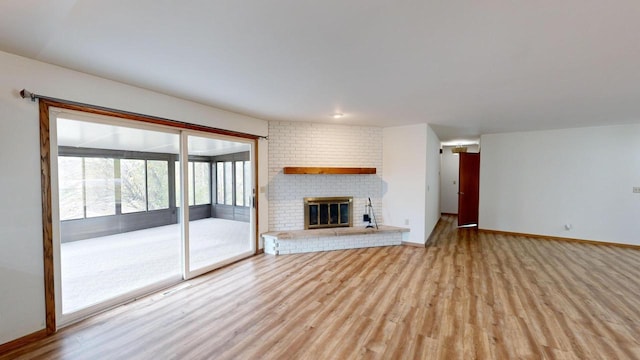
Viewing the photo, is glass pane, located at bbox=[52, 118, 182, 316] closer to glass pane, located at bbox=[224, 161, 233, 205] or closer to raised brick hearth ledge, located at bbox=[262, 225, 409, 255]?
glass pane, located at bbox=[224, 161, 233, 205]

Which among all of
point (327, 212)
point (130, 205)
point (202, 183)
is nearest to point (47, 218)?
point (130, 205)

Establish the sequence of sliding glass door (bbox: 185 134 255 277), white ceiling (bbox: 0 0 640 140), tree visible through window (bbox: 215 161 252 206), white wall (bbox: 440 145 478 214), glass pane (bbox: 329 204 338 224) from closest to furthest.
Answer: white ceiling (bbox: 0 0 640 140) < sliding glass door (bbox: 185 134 255 277) < tree visible through window (bbox: 215 161 252 206) < glass pane (bbox: 329 204 338 224) < white wall (bbox: 440 145 478 214)

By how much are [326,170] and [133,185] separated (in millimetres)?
2985

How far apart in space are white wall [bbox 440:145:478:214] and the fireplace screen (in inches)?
200

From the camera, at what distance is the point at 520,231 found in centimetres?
611

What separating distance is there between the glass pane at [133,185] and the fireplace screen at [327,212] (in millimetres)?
2619

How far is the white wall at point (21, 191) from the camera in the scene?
2.10 meters

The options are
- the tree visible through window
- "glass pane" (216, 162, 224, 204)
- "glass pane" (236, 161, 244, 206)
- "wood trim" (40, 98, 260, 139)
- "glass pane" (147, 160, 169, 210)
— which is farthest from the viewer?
"glass pane" (216, 162, 224, 204)

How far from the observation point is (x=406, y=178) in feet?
17.3

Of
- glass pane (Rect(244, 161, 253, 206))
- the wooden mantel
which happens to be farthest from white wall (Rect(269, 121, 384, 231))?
glass pane (Rect(244, 161, 253, 206))

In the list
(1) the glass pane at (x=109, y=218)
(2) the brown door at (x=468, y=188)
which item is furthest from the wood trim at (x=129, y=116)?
(2) the brown door at (x=468, y=188)

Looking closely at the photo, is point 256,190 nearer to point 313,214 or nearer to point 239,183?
point 239,183

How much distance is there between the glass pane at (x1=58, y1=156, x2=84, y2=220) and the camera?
2562mm

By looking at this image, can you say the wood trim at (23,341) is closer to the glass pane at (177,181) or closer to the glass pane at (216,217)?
the glass pane at (216,217)
